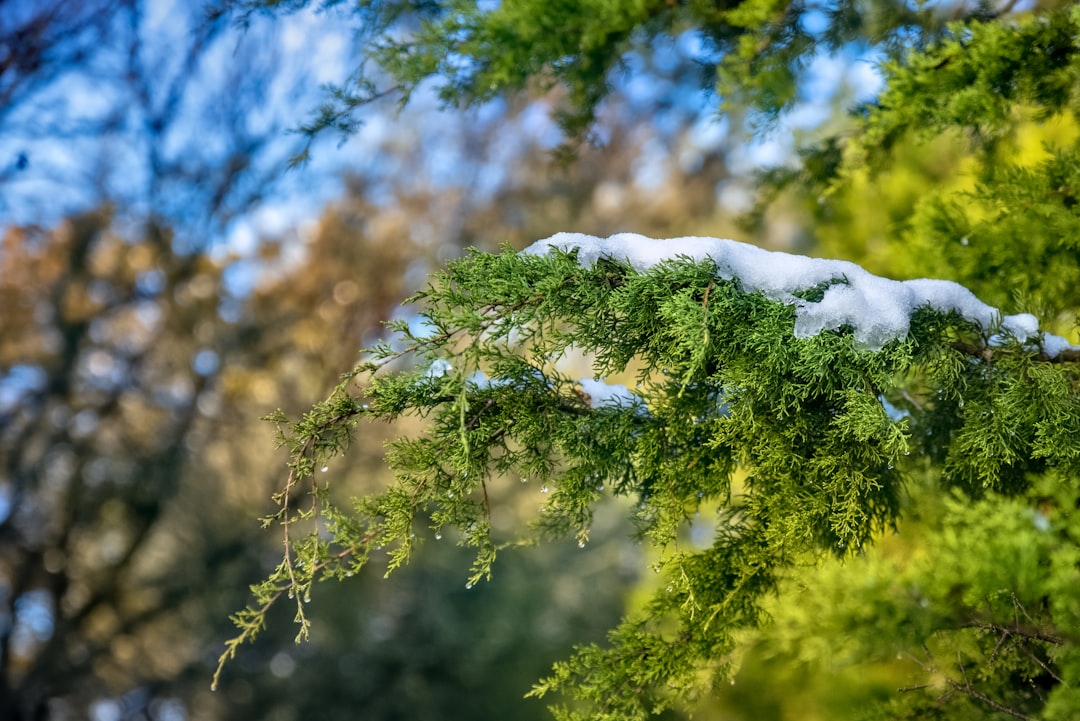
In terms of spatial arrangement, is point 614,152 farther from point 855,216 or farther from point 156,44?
point 156,44

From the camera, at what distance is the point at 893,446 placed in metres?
1.67

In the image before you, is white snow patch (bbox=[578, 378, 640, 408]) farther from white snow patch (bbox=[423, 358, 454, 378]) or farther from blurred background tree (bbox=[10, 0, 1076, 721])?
blurred background tree (bbox=[10, 0, 1076, 721])

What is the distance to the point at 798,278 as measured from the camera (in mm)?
1745

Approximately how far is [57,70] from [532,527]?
3.90m

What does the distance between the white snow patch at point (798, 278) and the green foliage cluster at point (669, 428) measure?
4 centimetres

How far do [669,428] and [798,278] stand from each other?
46 cm

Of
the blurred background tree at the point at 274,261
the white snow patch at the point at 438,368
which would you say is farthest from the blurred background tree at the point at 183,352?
the white snow patch at the point at 438,368

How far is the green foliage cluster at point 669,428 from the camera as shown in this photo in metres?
1.62

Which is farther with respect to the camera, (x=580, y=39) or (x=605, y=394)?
(x=580, y=39)

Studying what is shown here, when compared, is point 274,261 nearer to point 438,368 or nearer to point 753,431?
point 438,368

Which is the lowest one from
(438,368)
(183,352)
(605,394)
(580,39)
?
(183,352)

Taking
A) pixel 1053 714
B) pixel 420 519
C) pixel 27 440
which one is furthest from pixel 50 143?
pixel 1053 714

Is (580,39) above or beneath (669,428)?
above

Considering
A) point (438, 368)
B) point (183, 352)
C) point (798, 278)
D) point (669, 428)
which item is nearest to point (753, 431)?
point (669, 428)
